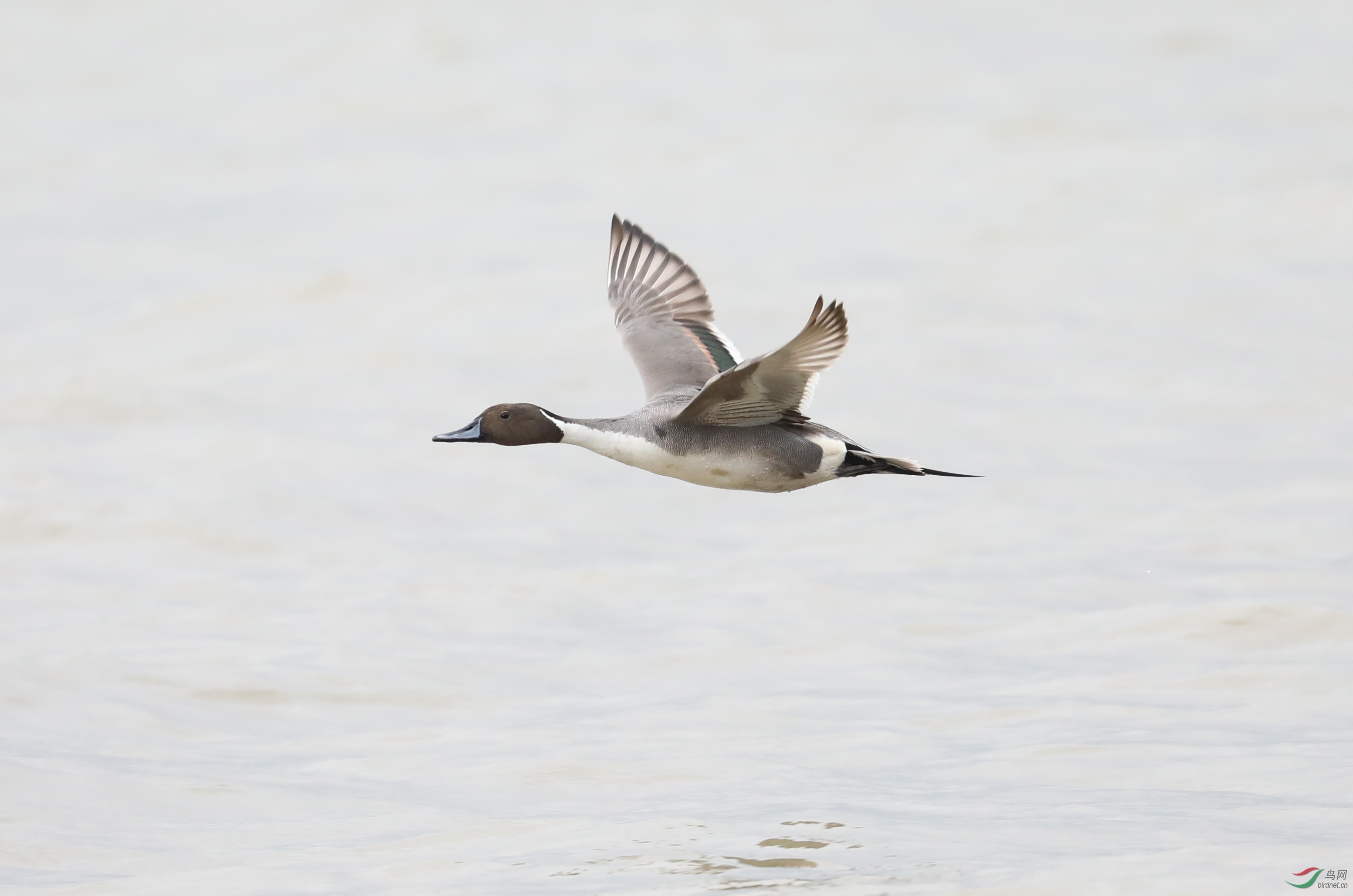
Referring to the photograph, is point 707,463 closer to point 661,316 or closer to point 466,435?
point 466,435

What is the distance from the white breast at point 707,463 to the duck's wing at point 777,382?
0.47ft

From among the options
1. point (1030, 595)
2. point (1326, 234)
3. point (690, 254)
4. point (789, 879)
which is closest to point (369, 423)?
point (690, 254)

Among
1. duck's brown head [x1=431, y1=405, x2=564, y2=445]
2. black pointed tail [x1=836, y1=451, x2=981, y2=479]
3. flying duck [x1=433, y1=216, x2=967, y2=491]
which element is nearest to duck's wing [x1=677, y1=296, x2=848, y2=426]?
flying duck [x1=433, y1=216, x2=967, y2=491]

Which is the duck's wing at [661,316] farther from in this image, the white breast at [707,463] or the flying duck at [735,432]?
the white breast at [707,463]

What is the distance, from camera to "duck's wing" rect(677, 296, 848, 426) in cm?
640

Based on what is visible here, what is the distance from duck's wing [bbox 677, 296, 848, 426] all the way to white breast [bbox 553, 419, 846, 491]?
0.14 metres

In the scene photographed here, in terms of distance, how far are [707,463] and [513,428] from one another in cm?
82

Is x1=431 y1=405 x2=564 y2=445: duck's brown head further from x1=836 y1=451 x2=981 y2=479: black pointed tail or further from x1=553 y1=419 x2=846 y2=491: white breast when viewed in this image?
x1=836 y1=451 x2=981 y2=479: black pointed tail

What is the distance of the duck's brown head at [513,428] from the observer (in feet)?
24.4

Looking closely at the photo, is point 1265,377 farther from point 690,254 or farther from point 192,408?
point 192,408

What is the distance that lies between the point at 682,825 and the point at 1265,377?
6.88 meters

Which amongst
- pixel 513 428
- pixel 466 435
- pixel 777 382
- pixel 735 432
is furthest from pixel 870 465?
pixel 466 435

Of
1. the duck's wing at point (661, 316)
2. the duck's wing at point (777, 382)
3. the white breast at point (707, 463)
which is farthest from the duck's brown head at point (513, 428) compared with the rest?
the duck's wing at point (661, 316)

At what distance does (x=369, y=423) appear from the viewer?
12180 millimetres
